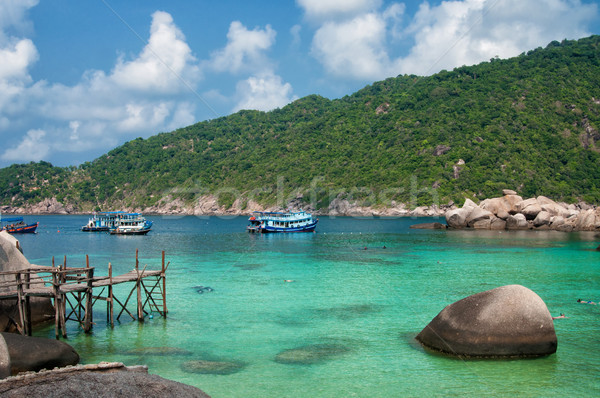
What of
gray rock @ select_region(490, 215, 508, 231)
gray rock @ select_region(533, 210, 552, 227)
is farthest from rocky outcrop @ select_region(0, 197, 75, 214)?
gray rock @ select_region(533, 210, 552, 227)

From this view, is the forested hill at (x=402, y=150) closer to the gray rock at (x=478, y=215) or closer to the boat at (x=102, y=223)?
the gray rock at (x=478, y=215)

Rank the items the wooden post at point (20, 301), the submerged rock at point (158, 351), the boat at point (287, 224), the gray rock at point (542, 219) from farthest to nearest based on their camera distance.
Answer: the boat at point (287, 224) → the gray rock at point (542, 219) → the wooden post at point (20, 301) → the submerged rock at point (158, 351)

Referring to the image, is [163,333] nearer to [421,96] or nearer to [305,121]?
[421,96]

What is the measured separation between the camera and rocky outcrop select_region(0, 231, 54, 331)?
648 inches

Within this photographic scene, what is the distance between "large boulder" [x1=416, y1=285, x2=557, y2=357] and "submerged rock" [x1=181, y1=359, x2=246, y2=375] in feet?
20.5

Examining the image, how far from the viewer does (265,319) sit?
63.7 ft

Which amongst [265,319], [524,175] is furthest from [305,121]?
[265,319]

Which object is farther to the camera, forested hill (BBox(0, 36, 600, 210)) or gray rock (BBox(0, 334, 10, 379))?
forested hill (BBox(0, 36, 600, 210))

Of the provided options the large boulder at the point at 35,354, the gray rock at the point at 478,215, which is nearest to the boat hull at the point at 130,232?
the gray rock at the point at 478,215

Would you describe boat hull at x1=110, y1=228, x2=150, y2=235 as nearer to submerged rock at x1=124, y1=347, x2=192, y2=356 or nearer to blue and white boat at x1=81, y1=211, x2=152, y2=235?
blue and white boat at x1=81, y1=211, x2=152, y2=235

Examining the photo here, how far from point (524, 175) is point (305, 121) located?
98.6m

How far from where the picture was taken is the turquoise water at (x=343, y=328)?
1270cm

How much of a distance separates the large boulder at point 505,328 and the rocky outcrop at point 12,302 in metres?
14.4

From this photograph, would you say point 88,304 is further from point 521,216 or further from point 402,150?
point 402,150
